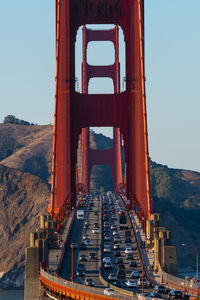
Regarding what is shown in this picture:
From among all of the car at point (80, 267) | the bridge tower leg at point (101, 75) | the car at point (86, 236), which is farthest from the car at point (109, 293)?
the bridge tower leg at point (101, 75)

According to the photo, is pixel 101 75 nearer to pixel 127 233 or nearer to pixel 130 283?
pixel 127 233

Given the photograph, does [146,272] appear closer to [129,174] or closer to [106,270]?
[106,270]

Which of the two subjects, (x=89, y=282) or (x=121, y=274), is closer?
(x=89, y=282)

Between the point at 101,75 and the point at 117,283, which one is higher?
the point at 101,75

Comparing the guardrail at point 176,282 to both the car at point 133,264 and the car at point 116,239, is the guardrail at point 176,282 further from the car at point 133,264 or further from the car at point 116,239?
the car at point 116,239

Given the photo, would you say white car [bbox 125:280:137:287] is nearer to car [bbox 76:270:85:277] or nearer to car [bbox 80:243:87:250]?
car [bbox 76:270:85:277]

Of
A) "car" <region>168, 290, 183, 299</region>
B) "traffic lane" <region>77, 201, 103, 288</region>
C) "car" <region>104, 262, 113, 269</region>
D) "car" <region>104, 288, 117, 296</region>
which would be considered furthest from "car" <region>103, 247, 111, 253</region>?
"car" <region>104, 288, 117, 296</region>

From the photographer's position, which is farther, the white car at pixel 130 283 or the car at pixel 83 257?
the car at pixel 83 257

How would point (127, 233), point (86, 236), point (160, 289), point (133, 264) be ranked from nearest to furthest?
point (160, 289)
point (133, 264)
point (86, 236)
point (127, 233)

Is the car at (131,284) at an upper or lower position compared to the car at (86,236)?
lower

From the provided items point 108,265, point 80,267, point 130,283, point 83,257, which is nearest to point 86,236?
point 83,257

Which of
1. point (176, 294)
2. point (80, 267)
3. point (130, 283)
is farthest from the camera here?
point (80, 267)
